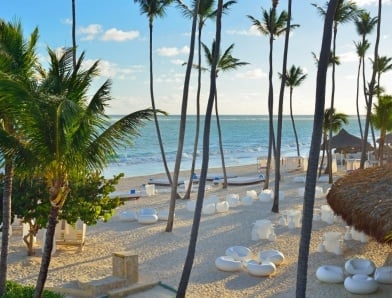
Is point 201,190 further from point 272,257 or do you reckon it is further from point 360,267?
Answer: point 360,267

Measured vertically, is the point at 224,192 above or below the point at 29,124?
below

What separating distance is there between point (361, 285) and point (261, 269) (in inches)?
79.0

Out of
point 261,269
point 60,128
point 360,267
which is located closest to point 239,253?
point 261,269

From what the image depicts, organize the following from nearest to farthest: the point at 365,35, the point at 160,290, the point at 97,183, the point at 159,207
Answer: the point at 160,290, the point at 97,183, the point at 159,207, the point at 365,35

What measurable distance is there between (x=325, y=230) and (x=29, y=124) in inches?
388

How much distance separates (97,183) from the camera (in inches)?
436

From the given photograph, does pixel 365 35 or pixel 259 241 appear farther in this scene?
pixel 365 35

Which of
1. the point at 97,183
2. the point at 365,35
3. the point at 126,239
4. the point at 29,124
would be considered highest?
the point at 365,35

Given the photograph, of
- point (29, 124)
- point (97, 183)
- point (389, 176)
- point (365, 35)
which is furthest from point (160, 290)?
point (365, 35)

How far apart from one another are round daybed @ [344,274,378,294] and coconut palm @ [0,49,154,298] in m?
4.79

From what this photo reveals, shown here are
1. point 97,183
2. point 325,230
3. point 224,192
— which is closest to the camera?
point 97,183

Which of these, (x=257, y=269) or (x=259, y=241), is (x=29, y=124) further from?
(x=259, y=241)

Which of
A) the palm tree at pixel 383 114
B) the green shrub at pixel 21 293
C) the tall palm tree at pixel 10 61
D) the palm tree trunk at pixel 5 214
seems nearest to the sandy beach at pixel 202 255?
the green shrub at pixel 21 293

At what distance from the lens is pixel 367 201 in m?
8.79
